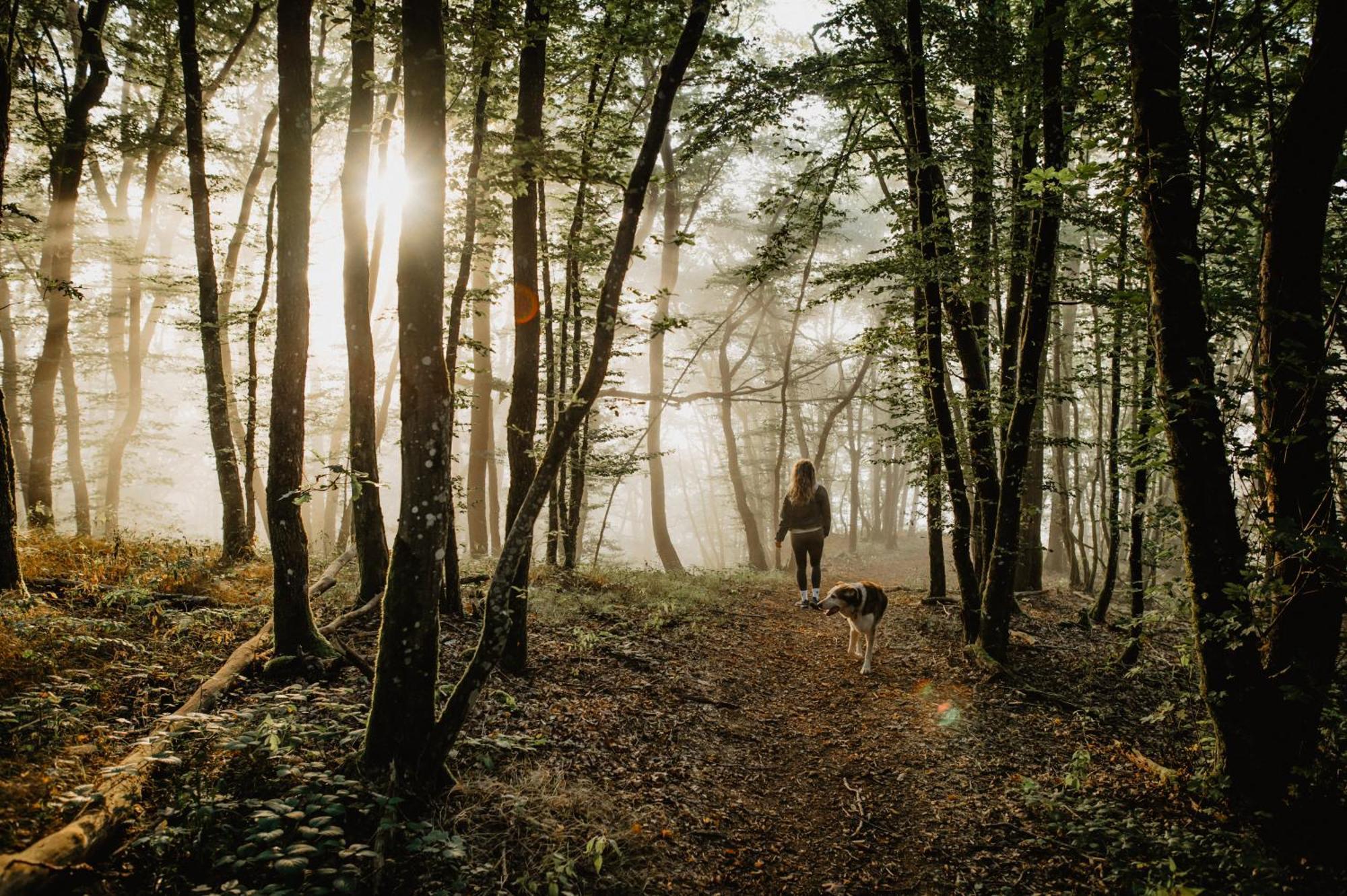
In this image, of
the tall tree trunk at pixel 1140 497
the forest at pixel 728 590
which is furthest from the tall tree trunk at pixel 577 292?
the tall tree trunk at pixel 1140 497

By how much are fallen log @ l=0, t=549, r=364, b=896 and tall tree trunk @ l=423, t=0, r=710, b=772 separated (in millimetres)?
1491

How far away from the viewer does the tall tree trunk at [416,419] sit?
3.84 metres

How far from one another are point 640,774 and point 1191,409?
4.92m

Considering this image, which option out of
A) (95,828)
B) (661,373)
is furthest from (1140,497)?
(661,373)

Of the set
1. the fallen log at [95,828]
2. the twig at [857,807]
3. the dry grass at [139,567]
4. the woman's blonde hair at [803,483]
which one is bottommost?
the twig at [857,807]

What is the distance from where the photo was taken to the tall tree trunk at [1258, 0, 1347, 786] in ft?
11.7

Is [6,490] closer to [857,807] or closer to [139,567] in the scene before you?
[139,567]

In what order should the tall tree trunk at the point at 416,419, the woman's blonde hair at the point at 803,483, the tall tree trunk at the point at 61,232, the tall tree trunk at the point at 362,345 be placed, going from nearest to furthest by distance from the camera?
the tall tree trunk at the point at 416,419
the tall tree trunk at the point at 362,345
the tall tree trunk at the point at 61,232
the woman's blonde hair at the point at 803,483

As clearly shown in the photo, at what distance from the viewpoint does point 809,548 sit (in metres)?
10.2

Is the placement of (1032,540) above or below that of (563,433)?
below

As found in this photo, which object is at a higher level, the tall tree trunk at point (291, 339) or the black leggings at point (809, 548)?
the tall tree trunk at point (291, 339)

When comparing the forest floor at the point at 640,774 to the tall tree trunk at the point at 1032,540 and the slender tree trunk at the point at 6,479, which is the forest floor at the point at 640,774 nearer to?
the slender tree trunk at the point at 6,479

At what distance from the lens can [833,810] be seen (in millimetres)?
4777

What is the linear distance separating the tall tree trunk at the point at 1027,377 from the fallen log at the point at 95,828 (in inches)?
302
